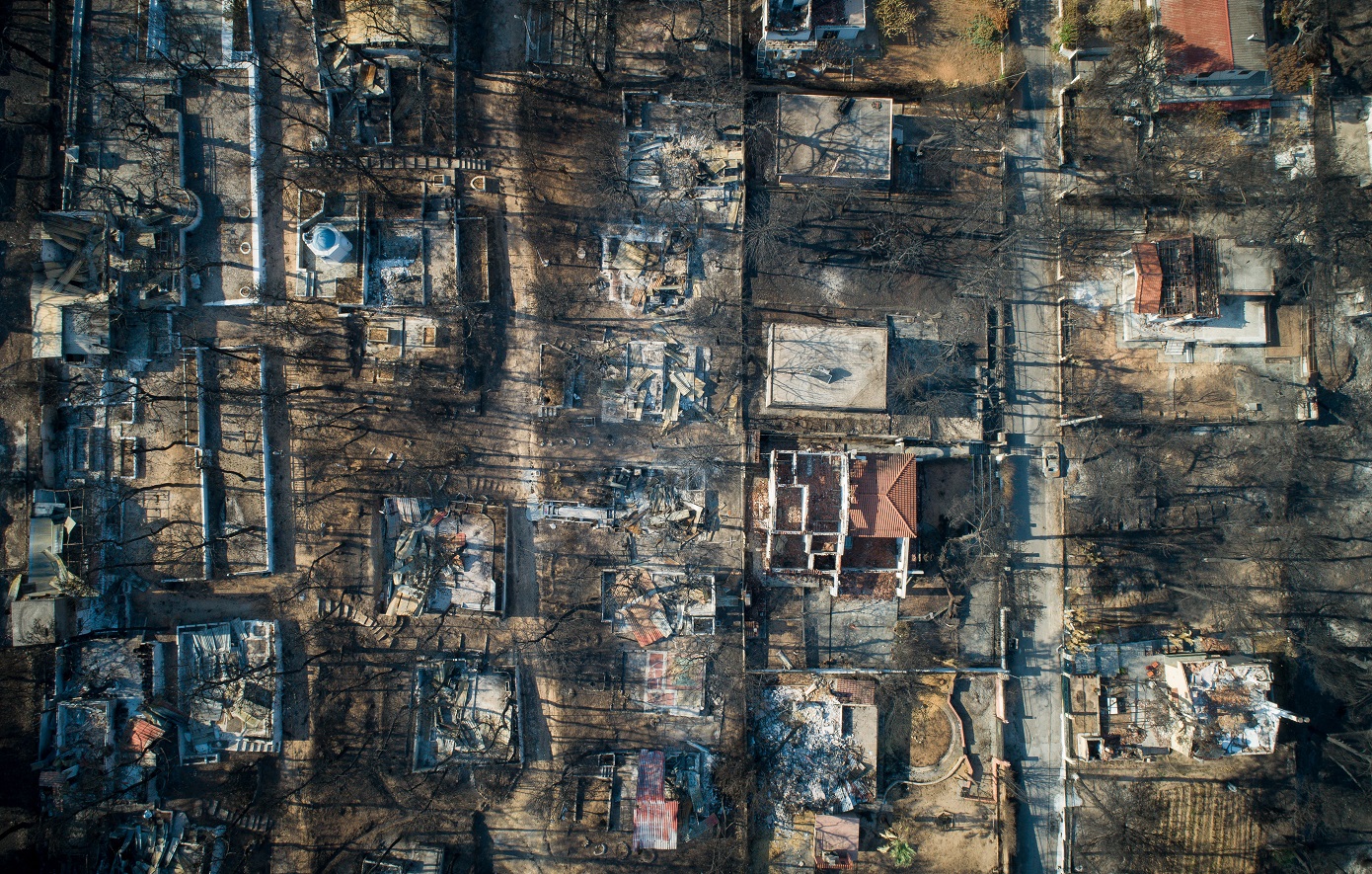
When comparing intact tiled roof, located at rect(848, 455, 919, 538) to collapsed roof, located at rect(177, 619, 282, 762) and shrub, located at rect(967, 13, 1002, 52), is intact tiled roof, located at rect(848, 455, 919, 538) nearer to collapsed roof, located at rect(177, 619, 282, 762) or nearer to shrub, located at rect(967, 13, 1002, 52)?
shrub, located at rect(967, 13, 1002, 52)

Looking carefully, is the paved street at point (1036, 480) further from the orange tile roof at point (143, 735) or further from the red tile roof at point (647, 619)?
the orange tile roof at point (143, 735)

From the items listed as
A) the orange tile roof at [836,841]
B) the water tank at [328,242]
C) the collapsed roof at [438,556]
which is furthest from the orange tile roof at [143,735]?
the orange tile roof at [836,841]

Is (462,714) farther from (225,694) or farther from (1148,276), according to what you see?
(1148,276)

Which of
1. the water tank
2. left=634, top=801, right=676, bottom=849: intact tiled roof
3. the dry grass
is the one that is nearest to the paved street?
the dry grass

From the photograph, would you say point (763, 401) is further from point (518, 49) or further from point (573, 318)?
point (518, 49)

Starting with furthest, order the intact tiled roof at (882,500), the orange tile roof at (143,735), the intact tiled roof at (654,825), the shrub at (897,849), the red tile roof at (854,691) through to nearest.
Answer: the shrub at (897,849), the red tile roof at (854,691), the orange tile roof at (143,735), the intact tiled roof at (654,825), the intact tiled roof at (882,500)

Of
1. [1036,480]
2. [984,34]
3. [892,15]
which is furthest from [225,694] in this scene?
[984,34]
